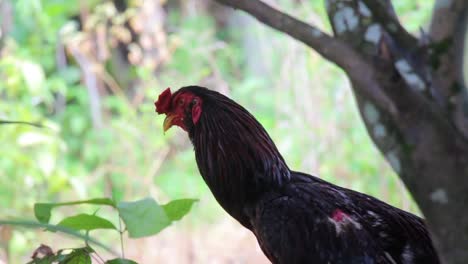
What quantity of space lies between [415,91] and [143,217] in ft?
1.62

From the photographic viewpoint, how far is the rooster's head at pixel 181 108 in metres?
2.29

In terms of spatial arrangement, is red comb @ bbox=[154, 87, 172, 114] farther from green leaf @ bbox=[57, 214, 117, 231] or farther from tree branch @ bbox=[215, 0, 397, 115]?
tree branch @ bbox=[215, 0, 397, 115]

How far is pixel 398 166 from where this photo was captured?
130 centimetres

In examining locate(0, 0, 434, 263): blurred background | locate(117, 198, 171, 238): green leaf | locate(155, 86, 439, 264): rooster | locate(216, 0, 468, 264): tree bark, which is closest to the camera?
locate(216, 0, 468, 264): tree bark

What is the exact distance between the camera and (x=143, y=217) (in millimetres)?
1413

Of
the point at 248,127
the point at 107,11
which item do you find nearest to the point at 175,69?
the point at 107,11

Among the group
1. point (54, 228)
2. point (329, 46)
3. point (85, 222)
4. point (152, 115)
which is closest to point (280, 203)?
point (85, 222)

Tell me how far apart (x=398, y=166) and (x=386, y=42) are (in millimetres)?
198

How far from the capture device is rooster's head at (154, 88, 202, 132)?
2.29 metres

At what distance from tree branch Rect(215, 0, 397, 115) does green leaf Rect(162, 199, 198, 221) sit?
16.1 inches

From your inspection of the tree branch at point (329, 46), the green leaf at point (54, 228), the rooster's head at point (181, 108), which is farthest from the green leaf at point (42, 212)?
the rooster's head at point (181, 108)

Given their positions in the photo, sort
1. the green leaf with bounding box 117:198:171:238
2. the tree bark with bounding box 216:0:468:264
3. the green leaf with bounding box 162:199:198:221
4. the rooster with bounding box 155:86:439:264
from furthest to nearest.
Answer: the rooster with bounding box 155:86:439:264 → the green leaf with bounding box 162:199:198:221 → the green leaf with bounding box 117:198:171:238 → the tree bark with bounding box 216:0:468:264

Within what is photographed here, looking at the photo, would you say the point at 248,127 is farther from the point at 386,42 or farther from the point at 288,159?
the point at 288,159

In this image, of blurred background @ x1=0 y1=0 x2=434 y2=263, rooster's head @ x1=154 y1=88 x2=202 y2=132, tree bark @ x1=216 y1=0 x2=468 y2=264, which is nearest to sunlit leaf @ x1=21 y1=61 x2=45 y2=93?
blurred background @ x1=0 y1=0 x2=434 y2=263
